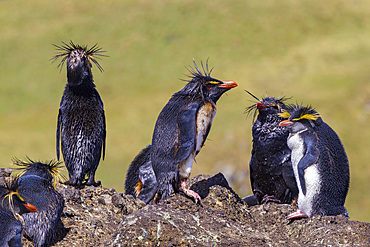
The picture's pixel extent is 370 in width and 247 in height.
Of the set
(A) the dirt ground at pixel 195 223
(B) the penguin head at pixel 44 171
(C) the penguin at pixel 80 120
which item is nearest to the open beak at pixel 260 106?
(A) the dirt ground at pixel 195 223

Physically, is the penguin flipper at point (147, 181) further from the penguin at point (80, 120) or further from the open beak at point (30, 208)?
the open beak at point (30, 208)

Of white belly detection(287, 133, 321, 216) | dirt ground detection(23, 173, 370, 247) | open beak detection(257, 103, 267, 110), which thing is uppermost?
open beak detection(257, 103, 267, 110)

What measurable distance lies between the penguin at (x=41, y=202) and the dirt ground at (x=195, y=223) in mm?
103

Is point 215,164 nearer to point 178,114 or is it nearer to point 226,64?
point 226,64

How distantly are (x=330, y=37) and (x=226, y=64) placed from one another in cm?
777

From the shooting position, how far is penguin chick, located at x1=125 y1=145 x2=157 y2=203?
17.4 feet

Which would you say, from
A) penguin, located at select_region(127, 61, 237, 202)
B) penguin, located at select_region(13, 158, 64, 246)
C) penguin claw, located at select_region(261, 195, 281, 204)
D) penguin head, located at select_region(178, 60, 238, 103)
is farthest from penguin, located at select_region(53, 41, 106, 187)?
penguin claw, located at select_region(261, 195, 281, 204)

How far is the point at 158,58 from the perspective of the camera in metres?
36.5

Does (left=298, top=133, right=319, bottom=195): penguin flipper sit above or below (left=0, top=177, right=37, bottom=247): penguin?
above

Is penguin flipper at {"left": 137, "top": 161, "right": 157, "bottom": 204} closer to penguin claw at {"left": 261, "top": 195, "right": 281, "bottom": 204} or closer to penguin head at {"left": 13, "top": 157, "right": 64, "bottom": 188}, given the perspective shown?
penguin head at {"left": 13, "top": 157, "right": 64, "bottom": 188}

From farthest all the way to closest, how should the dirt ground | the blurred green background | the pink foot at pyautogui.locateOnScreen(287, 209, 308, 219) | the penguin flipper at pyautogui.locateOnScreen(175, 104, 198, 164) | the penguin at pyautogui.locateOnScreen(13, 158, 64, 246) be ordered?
the blurred green background < the pink foot at pyautogui.locateOnScreen(287, 209, 308, 219) < the penguin flipper at pyautogui.locateOnScreen(175, 104, 198, 164) < the penguin at pyautogui.locateOnScreen(13, 158, 64, 246) < the dirt ground

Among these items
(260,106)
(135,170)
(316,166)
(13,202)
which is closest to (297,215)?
(316,166)

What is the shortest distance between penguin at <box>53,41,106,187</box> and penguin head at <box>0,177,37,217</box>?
1.35m

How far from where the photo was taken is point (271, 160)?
5758mm
